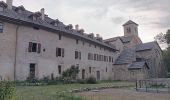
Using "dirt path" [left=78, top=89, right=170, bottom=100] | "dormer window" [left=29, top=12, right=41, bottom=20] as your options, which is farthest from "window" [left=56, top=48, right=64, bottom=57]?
"dirt path" [left=78, top=89, right=170, bottom=100]

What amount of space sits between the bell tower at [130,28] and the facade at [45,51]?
28901 millimetres

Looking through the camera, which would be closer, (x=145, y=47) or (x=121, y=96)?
(x=121, y=96)

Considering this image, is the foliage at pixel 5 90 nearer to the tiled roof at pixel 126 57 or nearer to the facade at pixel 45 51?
the facade at pixel 45 51

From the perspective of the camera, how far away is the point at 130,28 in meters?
83.2

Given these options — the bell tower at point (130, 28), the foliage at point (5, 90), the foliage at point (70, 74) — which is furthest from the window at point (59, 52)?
the bell tower at point (130, 28)

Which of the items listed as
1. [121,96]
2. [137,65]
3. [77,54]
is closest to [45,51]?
[77,54]

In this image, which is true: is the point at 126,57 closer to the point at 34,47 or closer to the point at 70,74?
the point at 70,74

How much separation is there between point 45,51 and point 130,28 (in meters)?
54.0

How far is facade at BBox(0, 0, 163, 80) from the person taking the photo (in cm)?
2953

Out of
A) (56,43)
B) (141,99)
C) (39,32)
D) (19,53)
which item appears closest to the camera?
(141,99)

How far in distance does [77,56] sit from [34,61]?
455 inches

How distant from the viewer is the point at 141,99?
16.5 metres

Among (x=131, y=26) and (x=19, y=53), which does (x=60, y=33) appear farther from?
(x=131, y=26)

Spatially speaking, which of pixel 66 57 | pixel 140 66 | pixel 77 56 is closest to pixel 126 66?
pixel 140 66
